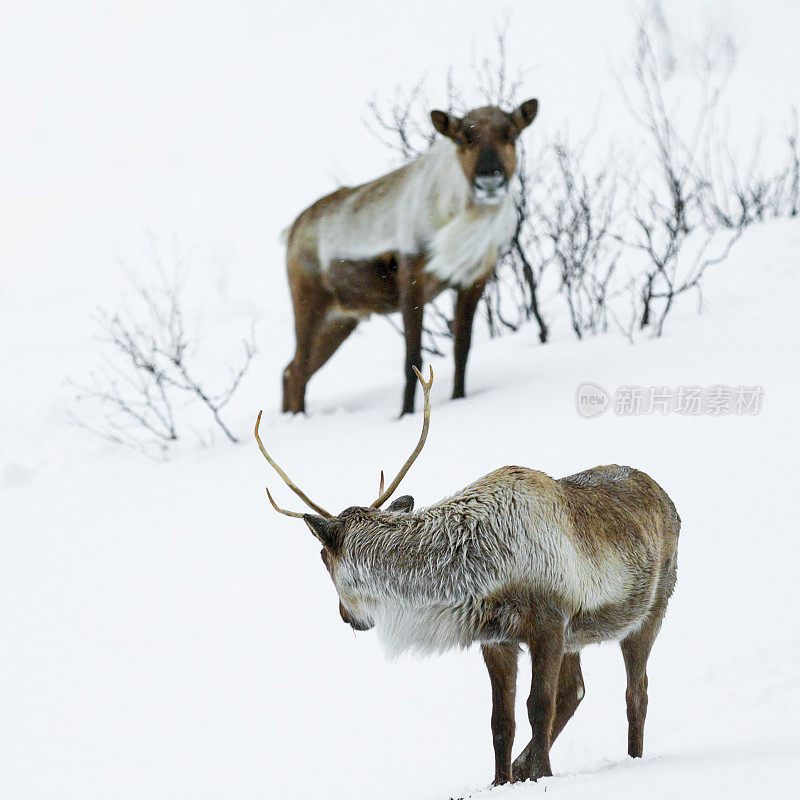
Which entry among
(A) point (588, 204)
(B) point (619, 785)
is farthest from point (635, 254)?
(B) point (619, 785)

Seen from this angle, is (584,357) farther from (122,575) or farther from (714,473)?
(122,575)

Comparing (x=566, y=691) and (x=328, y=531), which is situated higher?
(x=328, y=531)

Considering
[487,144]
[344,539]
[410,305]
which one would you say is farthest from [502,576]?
[410,305]

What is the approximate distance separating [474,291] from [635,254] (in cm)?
392

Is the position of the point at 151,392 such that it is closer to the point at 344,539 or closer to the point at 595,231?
the point at 595,231

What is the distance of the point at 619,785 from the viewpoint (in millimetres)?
1817

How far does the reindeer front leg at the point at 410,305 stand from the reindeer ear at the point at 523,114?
92 cm

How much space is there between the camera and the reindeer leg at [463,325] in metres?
5.61

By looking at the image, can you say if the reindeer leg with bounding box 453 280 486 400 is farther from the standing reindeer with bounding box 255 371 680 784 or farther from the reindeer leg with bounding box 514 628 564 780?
the reindeer leg with bounding box 514 628 564 780

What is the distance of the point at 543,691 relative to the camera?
2.15m

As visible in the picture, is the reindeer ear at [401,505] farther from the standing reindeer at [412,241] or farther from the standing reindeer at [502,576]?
the standing reindeer at [412,241]

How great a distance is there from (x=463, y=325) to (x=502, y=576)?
143 inches

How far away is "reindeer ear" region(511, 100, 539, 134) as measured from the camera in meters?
5.31

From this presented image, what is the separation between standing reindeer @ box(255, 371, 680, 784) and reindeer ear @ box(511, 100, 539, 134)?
3335 mm
